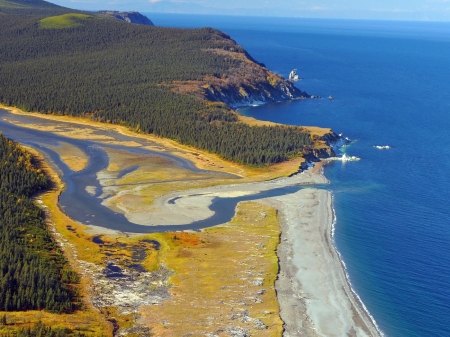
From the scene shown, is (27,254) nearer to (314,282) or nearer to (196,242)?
(196,242)

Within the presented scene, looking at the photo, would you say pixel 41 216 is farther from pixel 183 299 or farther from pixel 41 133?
pixel 41 133

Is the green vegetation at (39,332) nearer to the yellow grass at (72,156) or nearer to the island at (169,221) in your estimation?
the island at (169,221)

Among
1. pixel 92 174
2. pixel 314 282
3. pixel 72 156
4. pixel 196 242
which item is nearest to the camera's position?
pixel 314 282

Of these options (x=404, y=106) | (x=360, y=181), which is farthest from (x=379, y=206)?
(x=404, y=106)

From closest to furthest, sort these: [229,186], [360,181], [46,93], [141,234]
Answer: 1. [141,234]
2. [229,186]
3. [360,181]
4. [46,93]

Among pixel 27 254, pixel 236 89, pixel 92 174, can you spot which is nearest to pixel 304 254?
pixel 27 254

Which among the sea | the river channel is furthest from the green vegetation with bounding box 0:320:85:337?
the river channel
